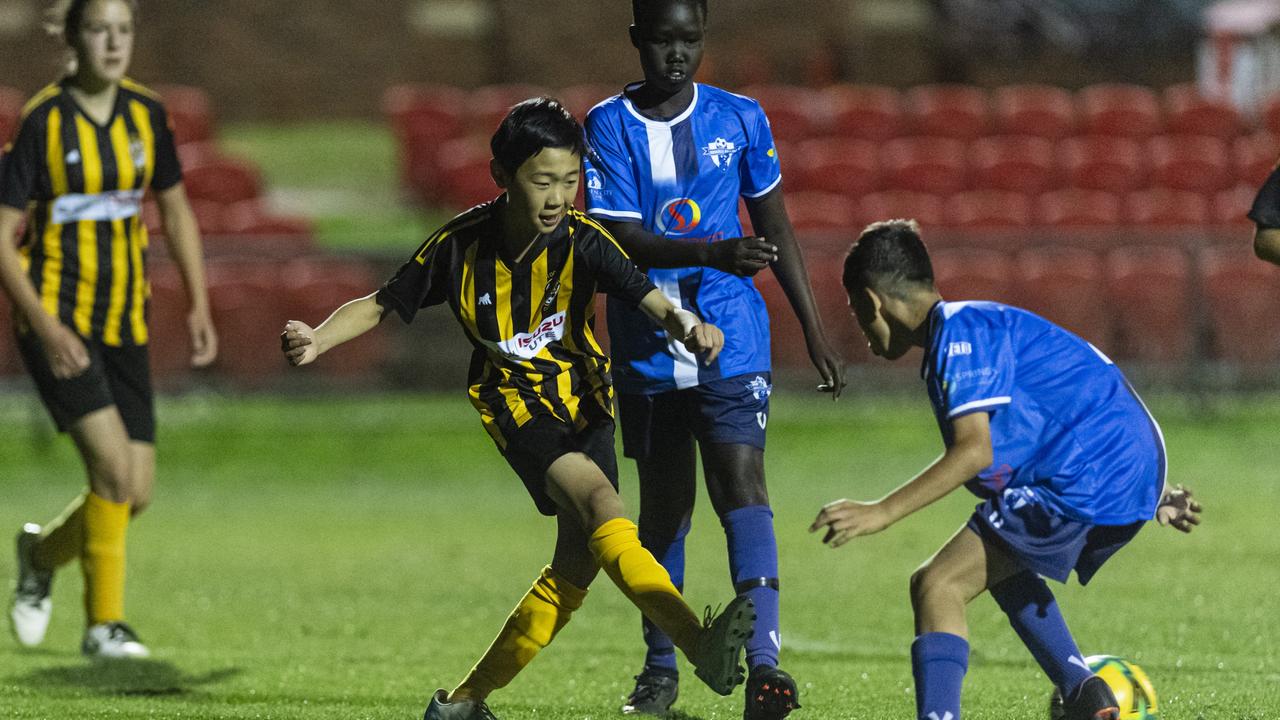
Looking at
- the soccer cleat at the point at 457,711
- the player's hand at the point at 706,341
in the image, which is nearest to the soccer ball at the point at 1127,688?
the player's hand at the point at 706,341

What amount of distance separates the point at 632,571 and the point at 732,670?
42 cm

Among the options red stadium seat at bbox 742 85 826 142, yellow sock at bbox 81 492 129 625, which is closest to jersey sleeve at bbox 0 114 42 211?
yellow sock at bbox 81 492 129 625

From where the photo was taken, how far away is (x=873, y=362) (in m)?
13.1

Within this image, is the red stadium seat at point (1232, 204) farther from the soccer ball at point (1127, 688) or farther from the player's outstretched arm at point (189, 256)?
the soccer ball at point (1127, 688)

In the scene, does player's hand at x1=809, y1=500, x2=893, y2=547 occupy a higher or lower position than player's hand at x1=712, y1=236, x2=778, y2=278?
lower

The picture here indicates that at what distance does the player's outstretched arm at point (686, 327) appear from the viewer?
4.67 meters

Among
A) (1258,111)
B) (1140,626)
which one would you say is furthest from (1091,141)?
(1140,626)

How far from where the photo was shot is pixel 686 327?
4.74 meters

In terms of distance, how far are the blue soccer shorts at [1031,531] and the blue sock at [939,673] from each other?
29 centimetres

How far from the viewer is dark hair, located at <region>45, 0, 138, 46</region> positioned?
6262 mm

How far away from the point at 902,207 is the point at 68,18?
36.8 ft

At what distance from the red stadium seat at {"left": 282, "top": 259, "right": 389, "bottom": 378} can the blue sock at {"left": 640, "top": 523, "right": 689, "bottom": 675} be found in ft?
25.1

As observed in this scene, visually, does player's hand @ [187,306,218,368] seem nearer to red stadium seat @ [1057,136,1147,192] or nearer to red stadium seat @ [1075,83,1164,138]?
red stadium seat @ [1057,136,1147,192]

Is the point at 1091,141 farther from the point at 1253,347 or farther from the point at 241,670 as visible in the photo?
the point at 241,670
